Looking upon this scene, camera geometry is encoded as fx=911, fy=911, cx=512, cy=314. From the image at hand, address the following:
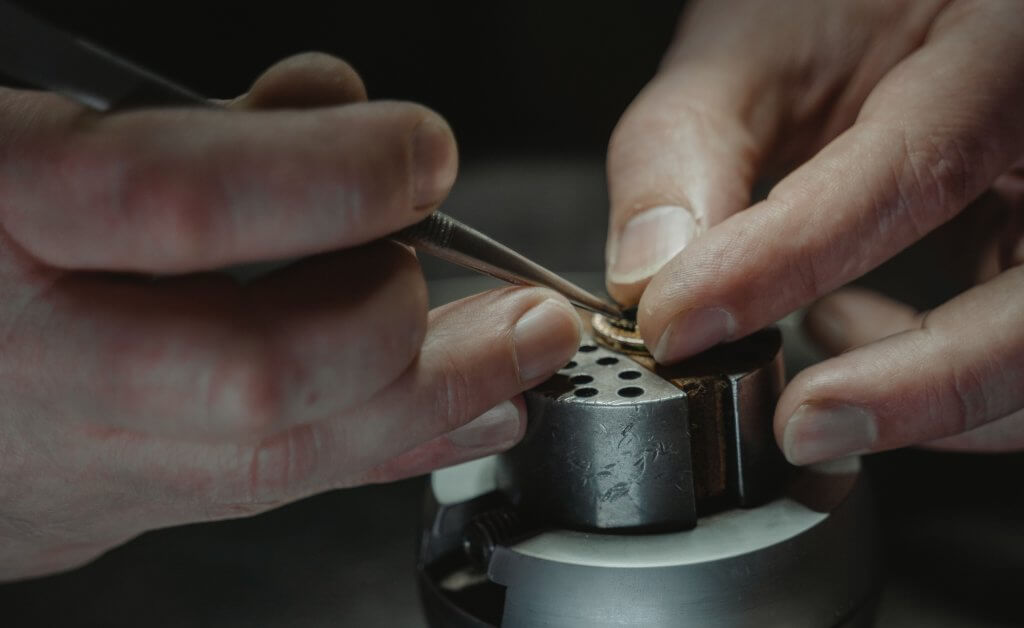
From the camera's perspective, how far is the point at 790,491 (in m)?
0.67

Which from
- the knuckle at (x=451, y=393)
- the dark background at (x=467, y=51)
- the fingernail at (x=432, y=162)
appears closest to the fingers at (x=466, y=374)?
the knuckle at (x=451, y=393)

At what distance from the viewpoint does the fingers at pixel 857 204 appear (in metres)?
0.67

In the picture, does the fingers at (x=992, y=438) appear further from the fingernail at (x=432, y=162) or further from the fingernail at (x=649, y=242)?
the fingernail at (x=432, y=162)

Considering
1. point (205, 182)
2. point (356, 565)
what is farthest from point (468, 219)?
point (205, 182)

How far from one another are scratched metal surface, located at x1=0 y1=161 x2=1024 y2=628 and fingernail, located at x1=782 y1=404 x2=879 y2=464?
11cm

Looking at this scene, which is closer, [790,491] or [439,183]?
[439,183]

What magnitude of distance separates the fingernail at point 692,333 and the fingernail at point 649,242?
0.11 metres

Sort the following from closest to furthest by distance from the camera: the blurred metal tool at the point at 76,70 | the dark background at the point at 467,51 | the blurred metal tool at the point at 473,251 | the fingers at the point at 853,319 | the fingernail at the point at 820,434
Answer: the blurred metal tool at the point at 76,70
the blurred metal tool at the point at 473,251
the fingernail at the point at 820,434
the fingers at the point at 853,319
the dark background at the point at 467,51

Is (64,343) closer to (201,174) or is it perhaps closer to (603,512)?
(201,174)

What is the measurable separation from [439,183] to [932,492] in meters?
0.54

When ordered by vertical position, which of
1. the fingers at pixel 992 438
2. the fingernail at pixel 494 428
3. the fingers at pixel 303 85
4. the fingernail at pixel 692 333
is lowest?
the fingers at pixel 992 438

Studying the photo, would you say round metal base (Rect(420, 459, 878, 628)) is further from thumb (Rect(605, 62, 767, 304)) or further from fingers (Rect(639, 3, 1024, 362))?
thumb (Rect(605, 62, 767, 304))

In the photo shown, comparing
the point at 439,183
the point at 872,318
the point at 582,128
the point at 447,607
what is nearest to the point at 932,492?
the point at 872,318

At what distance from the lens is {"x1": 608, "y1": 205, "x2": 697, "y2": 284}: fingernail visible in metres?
0.78
